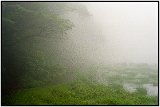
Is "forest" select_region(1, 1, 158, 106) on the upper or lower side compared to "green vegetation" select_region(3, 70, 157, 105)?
upper

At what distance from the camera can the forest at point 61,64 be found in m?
2.91

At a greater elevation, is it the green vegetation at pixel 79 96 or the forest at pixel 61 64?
the forest at pixel 61 64

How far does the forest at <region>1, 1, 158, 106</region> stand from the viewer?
2.91 meters

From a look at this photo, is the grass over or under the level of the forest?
under

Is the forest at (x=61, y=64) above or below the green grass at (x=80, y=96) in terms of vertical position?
above

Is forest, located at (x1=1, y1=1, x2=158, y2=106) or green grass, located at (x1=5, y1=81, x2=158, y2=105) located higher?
forest, located at (x1=1, y1=1, x2=158, y2=106)

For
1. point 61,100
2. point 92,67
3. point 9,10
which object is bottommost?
point 61,100

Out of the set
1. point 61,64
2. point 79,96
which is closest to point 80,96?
point 79,96

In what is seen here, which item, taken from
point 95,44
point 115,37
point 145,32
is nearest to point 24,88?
point 95,44

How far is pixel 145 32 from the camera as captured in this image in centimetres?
294

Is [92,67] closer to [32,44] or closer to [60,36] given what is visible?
[60,36]

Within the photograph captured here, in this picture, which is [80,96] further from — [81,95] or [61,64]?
[61,64]

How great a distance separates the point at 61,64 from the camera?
296cm

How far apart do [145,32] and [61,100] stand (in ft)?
3.23
